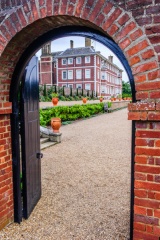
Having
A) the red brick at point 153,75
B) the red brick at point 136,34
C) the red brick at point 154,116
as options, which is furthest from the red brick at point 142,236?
the red brick at point 136,34

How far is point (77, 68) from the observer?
50.9 meters

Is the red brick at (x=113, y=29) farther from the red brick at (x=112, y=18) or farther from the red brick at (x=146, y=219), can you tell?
the red brick at (x=146, y=219)

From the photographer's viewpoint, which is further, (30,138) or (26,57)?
(30,138)

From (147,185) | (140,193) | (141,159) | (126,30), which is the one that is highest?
(126,30)

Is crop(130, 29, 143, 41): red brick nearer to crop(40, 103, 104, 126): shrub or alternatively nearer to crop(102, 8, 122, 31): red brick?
crop(102, 8, 122, 31): red brick

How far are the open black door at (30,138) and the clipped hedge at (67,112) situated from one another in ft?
23.2

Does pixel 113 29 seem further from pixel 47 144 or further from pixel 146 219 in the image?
pixel 47 144

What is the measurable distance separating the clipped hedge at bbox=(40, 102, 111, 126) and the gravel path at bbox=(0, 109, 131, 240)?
4092 millimetres

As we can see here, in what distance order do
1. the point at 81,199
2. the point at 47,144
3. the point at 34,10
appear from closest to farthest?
the point at 34,10 < the point at 81,199 < the point at 47,144

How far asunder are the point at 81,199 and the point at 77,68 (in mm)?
47985

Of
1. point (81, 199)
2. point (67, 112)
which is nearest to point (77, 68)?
point (67, 112)

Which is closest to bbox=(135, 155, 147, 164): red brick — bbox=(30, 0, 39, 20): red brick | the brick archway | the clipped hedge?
Answer: the brick archway

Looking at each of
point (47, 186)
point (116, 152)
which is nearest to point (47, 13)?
point (47, 186)

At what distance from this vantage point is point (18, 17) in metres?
2.82
